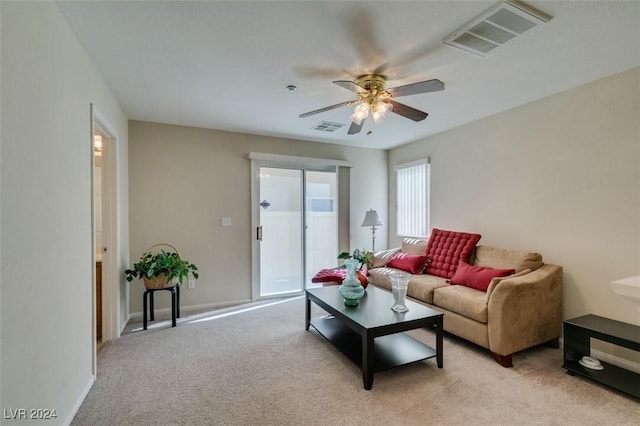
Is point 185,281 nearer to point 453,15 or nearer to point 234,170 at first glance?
point 234,170

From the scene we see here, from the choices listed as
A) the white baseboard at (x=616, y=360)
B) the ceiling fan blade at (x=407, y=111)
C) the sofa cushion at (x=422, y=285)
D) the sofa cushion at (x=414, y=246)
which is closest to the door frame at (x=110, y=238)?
the ceiling fan blade at (x=407, y=111)

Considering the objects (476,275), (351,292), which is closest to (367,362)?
(351,292)

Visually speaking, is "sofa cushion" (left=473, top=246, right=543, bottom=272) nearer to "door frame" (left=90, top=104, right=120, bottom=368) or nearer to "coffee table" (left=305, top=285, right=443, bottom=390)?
"coffee table" (left=305, top=285, right=443, bottom=390)

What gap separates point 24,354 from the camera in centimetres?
132

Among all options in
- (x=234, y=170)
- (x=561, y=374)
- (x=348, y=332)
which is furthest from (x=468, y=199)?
(x=234, y=170)

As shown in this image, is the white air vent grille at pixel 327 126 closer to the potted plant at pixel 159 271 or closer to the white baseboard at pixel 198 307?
the potted plant at pixel 159 271

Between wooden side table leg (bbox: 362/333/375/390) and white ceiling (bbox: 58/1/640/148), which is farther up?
white ceiling (bbox: 58/1/640/148)

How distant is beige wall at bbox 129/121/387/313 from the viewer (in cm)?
379

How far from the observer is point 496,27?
6.22 ft

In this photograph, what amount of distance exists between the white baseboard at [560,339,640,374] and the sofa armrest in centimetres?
29

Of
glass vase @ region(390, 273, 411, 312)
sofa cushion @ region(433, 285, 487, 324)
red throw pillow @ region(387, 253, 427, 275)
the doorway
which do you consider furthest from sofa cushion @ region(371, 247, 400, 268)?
glass vase @ region(390, 273, 411, 312)

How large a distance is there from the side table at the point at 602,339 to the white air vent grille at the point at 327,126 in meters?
3.13

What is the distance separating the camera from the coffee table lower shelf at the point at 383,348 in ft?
7.64

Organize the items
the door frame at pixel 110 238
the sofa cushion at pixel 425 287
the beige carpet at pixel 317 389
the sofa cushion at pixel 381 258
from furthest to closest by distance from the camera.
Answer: the sofa cushion at pixel 381 258, the sofa cushion at pixel 425 287, the door frame at pixel 110 238, the beige carpet at pixel 317 389
